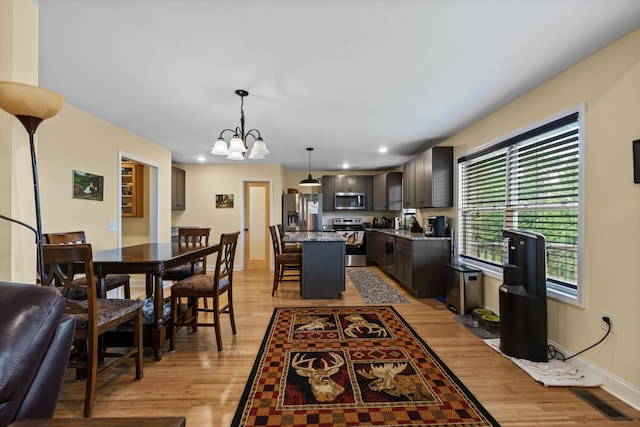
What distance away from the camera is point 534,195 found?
266cm

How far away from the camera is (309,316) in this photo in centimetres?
328

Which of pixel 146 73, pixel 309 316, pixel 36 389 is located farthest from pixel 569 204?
pixel 146 73

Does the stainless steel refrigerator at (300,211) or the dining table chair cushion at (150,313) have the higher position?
the stainless steel refrigerator at (300,211)

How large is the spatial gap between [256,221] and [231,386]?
4.52 m

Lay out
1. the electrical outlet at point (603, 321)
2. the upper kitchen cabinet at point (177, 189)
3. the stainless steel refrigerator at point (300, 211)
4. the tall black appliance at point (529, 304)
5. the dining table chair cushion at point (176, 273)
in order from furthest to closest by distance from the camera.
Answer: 1. the stainless steel refrigerator at point (300, 211)
2. the upper kitchen cabinet at point (177, 189)
3. the dining table chair cushion at point (176, 273)
4. the tall black appliance at point (529, 304)
5. the electrical outlet at point (603, 321)

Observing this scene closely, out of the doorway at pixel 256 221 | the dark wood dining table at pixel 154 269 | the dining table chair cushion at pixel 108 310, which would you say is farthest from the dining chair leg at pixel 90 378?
the doorway at pixel 256 221

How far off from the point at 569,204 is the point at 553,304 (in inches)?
34.3

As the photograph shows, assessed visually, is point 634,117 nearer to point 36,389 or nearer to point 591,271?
point 591,271

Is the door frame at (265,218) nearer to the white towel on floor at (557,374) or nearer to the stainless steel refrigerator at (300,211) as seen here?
the stainless steel refrigerator at (300,211)

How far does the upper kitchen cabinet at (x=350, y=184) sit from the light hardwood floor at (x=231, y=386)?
431 cm

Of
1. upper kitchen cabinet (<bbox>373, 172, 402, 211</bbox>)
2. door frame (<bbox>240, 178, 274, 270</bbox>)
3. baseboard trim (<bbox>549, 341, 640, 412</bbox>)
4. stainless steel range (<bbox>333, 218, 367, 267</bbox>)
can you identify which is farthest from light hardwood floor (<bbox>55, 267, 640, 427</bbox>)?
upper kitchen cabinet (<bbox>373, 172, 402, 211</bbox>)

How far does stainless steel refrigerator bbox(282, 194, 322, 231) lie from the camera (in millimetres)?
6309

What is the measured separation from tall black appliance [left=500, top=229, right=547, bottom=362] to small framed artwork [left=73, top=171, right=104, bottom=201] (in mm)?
4512

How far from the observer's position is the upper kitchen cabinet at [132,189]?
4812mm
